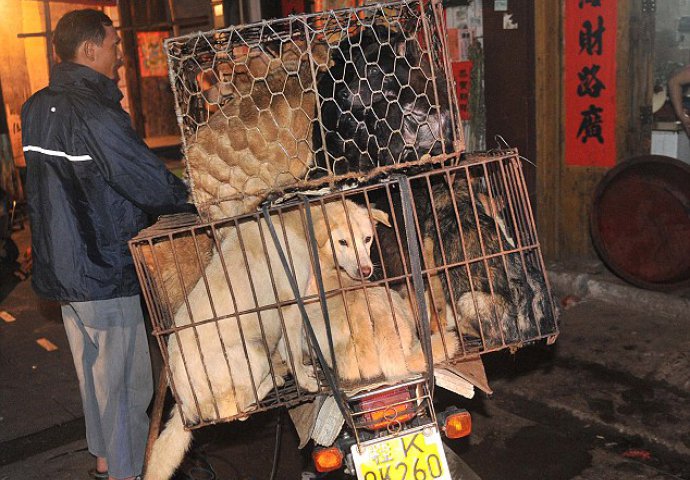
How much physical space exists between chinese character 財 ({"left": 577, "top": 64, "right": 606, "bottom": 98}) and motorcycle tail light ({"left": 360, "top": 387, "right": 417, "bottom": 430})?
4599mm

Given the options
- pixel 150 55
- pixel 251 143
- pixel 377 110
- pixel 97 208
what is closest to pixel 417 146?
pixel 377 110

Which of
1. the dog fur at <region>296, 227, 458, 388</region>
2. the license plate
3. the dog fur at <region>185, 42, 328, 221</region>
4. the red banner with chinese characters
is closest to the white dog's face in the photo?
the dog fur at <region>296, 227, 458, 388</region>

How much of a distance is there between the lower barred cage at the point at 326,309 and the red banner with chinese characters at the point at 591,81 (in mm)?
3809

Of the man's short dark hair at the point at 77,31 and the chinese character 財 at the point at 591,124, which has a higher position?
the man's short dark hair at the point at 77,31

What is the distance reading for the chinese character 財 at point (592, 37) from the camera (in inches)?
247

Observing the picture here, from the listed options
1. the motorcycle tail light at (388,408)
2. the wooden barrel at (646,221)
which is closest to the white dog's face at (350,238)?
the motorcycle tail light at (388,408)

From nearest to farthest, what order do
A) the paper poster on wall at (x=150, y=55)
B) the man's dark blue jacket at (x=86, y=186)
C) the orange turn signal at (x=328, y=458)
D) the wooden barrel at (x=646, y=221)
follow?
the orange turn signal at (x=328, y=458) → the man's dark blue jacket at (x=86, y=186) → the wooden barrel at (x=646, y=221) → the paper poster on wall at (x=150, y=55)

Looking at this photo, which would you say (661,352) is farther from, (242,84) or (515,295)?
(242,84)

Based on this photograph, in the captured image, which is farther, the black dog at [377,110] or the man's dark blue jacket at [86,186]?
the man's dark blue jacket at [86,186]

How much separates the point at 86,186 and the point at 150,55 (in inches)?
437

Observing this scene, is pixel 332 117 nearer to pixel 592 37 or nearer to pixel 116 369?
pixel 116 369

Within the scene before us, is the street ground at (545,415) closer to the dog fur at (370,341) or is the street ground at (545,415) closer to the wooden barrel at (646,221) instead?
the wooden barrel at (646,221)

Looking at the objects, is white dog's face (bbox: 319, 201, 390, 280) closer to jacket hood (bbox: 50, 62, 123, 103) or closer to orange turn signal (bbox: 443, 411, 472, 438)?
orange turn signal (bbox: 443, 411, 472, 438)

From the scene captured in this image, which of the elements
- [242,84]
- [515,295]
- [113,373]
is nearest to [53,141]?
[242,84]
